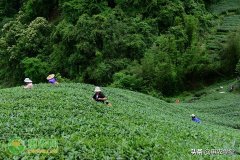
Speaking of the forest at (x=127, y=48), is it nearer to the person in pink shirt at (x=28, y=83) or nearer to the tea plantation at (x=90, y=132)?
the person in pink shirt at (x=28, y=83)

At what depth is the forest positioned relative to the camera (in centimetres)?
4212

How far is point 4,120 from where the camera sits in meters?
13.7

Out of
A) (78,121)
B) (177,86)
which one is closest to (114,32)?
(177,86)

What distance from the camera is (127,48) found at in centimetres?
4522

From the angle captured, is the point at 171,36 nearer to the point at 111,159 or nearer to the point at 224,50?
the point at 224,50

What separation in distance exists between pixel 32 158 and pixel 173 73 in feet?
106

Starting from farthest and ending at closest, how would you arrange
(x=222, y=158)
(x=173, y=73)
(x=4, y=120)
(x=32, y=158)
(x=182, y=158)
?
(x=173, y=73)
(x=4, y=120)
(x=222, y=158)
(x=182, y=158)
(x=32, y=158)

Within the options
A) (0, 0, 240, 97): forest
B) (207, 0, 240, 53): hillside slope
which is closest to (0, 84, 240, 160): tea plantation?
(0, 0, 240, 97): forest

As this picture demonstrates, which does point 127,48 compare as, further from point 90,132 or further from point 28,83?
point 90,132

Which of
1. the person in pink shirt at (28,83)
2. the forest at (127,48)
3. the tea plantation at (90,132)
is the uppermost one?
the tea plantation at (90,132)

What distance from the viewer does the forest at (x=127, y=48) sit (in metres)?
42.1

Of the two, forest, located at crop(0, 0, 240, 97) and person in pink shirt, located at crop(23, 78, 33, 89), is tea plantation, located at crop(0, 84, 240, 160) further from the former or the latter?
forest, located at crop(0, 0, 240, 97)

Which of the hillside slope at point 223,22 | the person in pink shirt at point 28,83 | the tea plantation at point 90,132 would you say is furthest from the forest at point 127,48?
the tea plantation at point 90,132

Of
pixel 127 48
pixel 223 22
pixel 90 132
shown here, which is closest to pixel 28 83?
pixel 90 132
